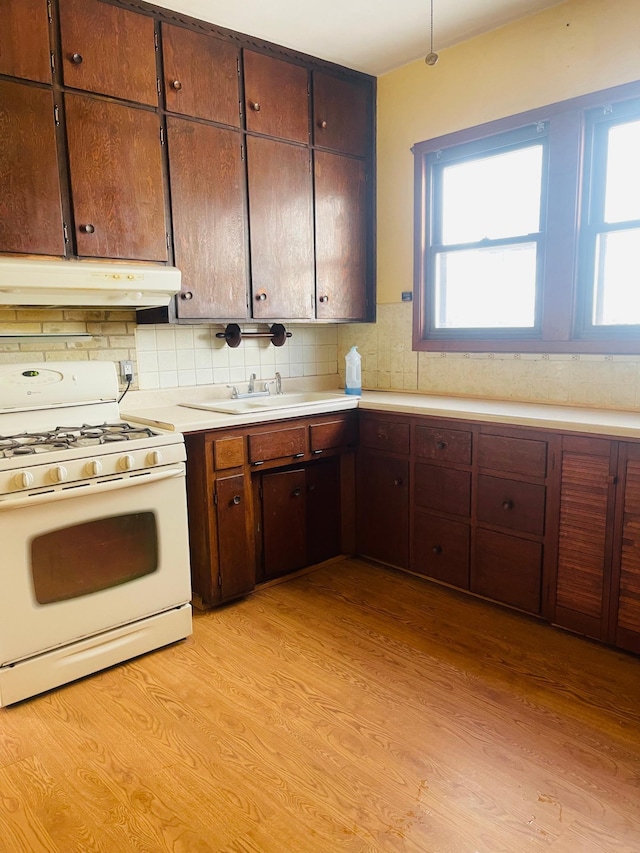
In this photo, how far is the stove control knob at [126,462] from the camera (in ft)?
7.22

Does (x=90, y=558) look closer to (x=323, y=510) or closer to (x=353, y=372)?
(x=323, y=510)

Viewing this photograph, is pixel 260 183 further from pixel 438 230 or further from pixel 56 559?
pixel 56 559

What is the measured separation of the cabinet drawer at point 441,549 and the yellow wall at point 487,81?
4.47ft


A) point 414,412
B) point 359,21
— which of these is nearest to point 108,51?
point 359,21

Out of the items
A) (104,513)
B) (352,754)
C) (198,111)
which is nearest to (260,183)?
(198,111)

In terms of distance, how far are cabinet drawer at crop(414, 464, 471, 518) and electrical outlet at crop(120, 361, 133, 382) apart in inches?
56.7

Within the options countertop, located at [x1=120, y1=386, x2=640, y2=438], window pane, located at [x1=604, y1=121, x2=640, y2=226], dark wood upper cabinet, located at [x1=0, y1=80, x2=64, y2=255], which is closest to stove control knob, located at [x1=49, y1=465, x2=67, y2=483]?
countertop, located at [x1=120, y1=386, x2=640, y2=438]

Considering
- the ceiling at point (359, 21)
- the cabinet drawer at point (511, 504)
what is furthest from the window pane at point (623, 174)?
the cabinet drawer at point (511, 504)

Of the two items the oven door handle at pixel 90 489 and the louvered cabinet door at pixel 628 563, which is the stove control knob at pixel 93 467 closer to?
the oven door handle at pixel 90 489

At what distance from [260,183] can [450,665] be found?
2.34 meters

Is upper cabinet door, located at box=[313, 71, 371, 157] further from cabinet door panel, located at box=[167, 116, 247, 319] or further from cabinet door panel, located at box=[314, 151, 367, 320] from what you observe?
cabinet door panel, located at box=[167, 116, 247, 319]

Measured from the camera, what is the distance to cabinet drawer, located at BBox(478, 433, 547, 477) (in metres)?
2.45

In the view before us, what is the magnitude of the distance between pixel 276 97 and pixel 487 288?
1.42m

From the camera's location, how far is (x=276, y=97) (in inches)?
117
